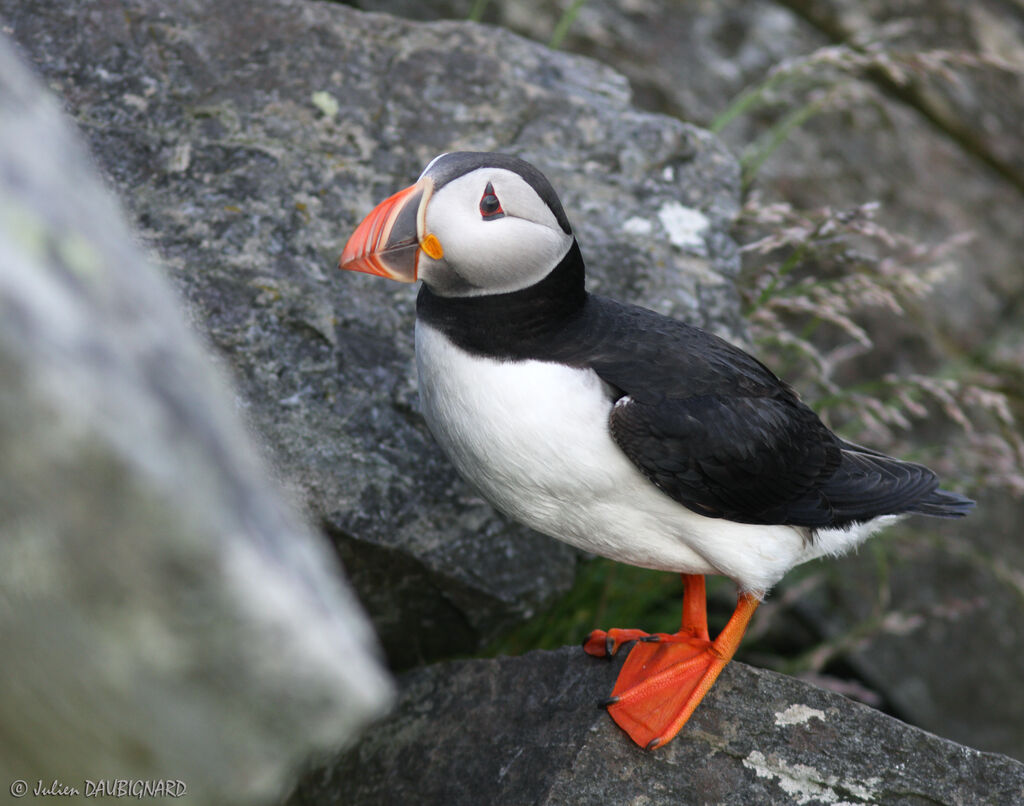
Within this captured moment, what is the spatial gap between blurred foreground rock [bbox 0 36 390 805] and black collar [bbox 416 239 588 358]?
1438 millimetres

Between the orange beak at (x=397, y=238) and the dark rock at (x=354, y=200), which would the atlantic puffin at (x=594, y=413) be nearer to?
the orange beak at (x=397, y=238)

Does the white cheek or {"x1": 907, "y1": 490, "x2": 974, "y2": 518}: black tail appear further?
{"x1": 907, "y1": 490, "x2": 974, "y2": 518}: black tail

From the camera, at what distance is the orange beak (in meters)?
2.31

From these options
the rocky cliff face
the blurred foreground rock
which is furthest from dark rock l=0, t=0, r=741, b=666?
the blurred foreground rock

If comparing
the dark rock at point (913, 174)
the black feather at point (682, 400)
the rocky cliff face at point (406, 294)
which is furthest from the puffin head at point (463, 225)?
the dark rock at point (913, 174)

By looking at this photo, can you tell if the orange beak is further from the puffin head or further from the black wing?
the black wing

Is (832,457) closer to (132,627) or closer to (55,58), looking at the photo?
(132,627)

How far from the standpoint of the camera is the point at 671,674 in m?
2.65

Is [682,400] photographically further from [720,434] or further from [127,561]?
[127,561]

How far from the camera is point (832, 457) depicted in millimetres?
2848

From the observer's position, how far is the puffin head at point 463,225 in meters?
2.30

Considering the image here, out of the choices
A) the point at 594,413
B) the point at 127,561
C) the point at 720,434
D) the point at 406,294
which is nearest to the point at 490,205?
the point at 594,413

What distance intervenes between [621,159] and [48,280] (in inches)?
125

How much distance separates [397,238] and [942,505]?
1.87 m
